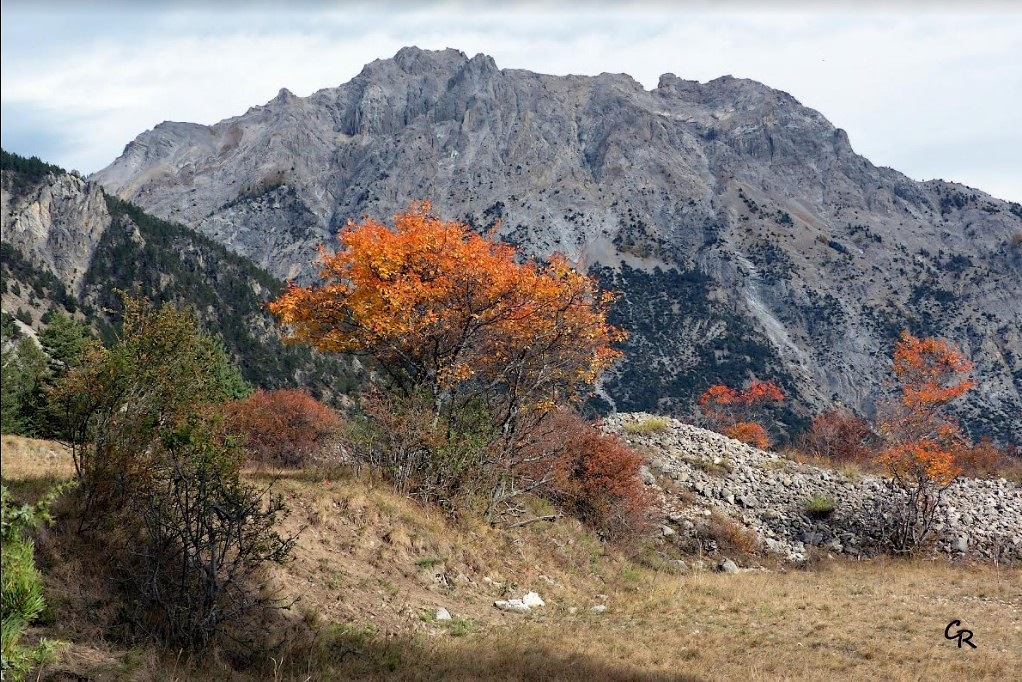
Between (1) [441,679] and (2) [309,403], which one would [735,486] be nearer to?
(1) [441,679]

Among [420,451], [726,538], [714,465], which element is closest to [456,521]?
[420,451]

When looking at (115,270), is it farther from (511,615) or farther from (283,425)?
(511,615)

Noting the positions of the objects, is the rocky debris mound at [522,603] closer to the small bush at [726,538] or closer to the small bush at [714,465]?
the small bush at [726,538]

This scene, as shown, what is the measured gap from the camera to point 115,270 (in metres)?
141

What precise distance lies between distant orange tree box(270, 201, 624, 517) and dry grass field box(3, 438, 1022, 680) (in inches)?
104

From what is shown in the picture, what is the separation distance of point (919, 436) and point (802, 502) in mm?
5322

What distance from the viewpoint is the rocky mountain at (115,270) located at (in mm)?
124375

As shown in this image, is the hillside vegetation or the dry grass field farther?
the dry grass field

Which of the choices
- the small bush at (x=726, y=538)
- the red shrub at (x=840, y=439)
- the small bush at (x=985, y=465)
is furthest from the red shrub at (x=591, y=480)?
the red shrub at (x=840, y=439)

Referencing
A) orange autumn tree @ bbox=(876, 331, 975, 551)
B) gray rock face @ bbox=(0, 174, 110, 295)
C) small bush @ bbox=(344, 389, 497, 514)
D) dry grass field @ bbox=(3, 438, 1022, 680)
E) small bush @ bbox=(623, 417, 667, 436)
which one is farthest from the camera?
gray rock face @ bbox=(0, 174, 110, 295)

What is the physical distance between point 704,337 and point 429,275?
166 metres

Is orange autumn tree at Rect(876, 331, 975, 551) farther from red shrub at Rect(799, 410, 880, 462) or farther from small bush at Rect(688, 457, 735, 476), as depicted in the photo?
red shrub at Rect(799, 410, 880, 462)

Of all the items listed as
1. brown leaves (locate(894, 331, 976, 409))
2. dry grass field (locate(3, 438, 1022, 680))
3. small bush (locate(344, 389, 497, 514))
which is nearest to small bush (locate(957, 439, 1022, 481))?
brown leaves (locate(894, 331, 976, 409))

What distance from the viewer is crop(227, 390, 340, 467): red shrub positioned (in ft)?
105
